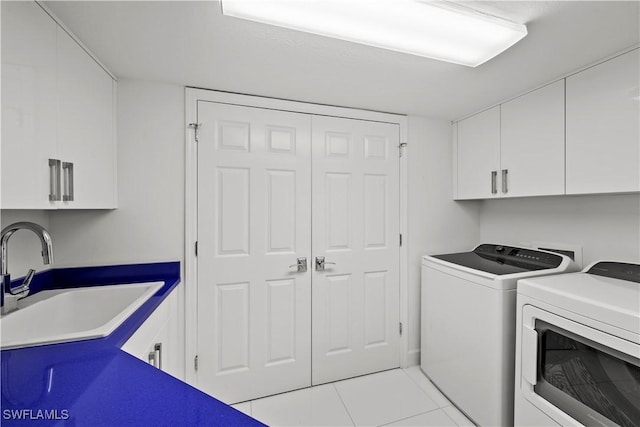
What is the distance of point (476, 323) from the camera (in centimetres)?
166

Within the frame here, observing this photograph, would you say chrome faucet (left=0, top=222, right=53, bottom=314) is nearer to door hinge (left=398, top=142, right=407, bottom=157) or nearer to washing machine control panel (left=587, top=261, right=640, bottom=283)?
door hinge (left=398, top=142, right=407, bottom=157)

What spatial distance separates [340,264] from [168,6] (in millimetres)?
1828

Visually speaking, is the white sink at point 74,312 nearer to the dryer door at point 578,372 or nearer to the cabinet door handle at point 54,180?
the cabinet door handle at point 54,180

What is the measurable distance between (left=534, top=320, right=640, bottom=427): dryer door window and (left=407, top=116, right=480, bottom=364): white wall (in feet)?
3.38

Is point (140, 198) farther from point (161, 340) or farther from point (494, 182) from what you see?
point (494, 182)

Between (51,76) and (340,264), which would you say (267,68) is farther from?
(340,264)

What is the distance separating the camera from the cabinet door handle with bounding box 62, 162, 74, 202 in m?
1.14

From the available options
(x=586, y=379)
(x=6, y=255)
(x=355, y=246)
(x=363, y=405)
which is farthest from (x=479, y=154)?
(x=6, y=255)

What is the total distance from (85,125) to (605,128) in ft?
8.92

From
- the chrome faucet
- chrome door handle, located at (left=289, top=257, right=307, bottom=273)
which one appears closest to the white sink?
the chrome faucet

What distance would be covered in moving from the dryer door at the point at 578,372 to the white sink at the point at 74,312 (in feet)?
6.36

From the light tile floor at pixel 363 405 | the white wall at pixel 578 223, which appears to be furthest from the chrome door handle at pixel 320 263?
the white wall at pixel 578 223

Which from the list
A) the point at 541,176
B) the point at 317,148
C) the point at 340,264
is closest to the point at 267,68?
the point at 317,148

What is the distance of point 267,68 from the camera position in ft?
5.00
